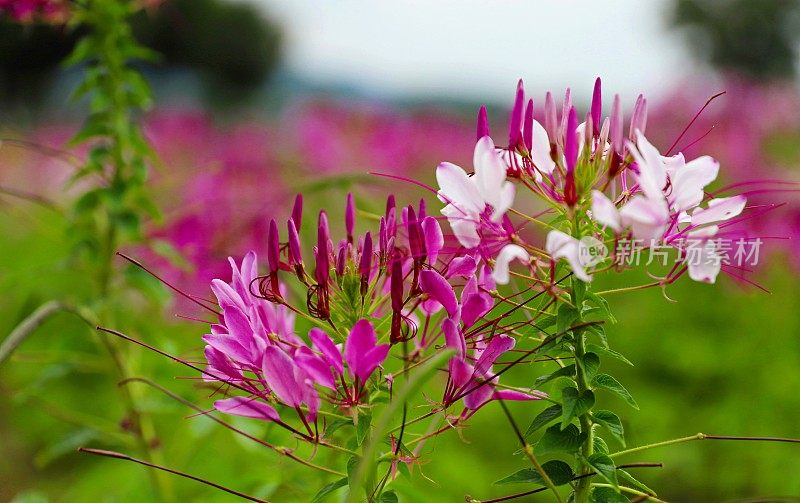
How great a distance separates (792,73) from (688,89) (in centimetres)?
1557

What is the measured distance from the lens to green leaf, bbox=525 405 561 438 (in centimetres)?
60

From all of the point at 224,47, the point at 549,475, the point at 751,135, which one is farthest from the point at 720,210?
the point at 224,47

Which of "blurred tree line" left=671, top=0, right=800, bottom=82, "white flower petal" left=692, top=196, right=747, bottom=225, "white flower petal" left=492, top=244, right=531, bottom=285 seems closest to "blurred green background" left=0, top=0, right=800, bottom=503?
"white flower petal" left=492, top=244, right=531, bottom=285

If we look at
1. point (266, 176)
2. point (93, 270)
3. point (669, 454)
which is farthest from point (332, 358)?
point (266, 176)

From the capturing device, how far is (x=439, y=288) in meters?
0.59

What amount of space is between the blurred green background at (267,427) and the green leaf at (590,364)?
0.35ft

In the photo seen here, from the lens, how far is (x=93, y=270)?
1.37m

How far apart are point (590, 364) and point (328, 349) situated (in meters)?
0.20

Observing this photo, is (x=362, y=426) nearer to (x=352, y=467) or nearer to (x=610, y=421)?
(x=352, y=467)

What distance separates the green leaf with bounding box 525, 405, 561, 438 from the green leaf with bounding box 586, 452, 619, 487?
1.6 inches

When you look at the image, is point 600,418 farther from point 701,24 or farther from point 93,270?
point 701,24

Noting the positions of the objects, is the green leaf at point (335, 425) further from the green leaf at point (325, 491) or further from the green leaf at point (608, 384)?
the green leaf at point (608, 384)

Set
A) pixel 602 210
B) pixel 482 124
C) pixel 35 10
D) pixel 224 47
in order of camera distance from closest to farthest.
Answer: pixel 602 210, pixel 482 124, pixel 35 10, pixel 224 47

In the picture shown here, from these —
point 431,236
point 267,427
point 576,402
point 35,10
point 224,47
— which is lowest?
point 224,47
